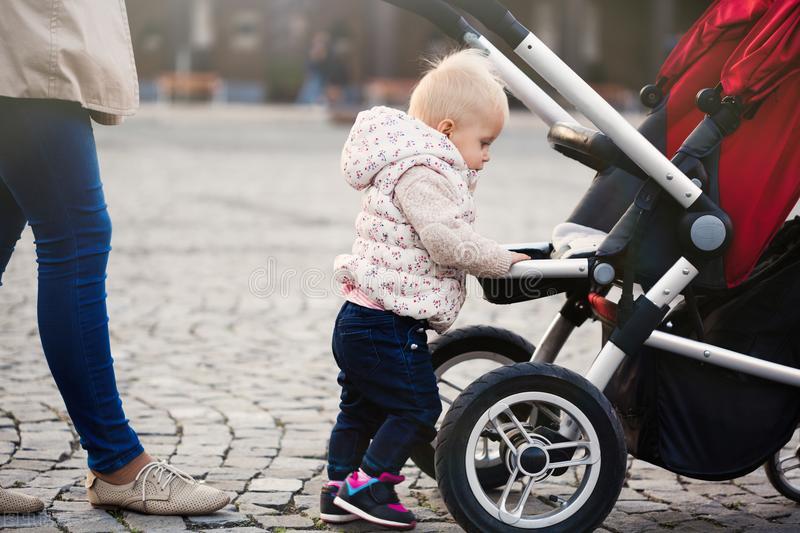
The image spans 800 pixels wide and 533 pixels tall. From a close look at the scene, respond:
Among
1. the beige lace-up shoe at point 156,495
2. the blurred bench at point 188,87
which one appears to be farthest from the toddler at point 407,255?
the blurred bench at point 188,87

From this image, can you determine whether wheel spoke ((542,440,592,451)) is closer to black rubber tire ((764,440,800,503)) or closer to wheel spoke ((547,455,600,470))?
wheel spoke ((547,455,600,470))

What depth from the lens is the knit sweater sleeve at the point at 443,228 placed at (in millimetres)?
2893

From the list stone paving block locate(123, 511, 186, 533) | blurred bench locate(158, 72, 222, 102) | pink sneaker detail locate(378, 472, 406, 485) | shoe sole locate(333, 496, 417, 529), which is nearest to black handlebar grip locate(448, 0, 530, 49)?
pink sneaker detail locate(378, 472, 406, 485)

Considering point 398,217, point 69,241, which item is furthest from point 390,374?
point 69,241

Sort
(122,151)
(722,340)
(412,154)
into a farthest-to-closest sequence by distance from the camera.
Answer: (122,151), (722,340), (412,154)

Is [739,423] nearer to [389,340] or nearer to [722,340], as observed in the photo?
[722,340]

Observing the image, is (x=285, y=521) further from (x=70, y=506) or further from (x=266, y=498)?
(x=70, y=506)

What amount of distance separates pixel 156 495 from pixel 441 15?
1.40 m

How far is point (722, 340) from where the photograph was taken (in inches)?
124

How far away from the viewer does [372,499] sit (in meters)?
3.08

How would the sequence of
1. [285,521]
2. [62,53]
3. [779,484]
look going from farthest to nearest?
1. [779,484]
2. [285,521]
3. [62,53]

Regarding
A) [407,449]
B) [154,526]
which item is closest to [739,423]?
[407,449]

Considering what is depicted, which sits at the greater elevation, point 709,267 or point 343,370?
point 709,267

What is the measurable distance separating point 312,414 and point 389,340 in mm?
1385
